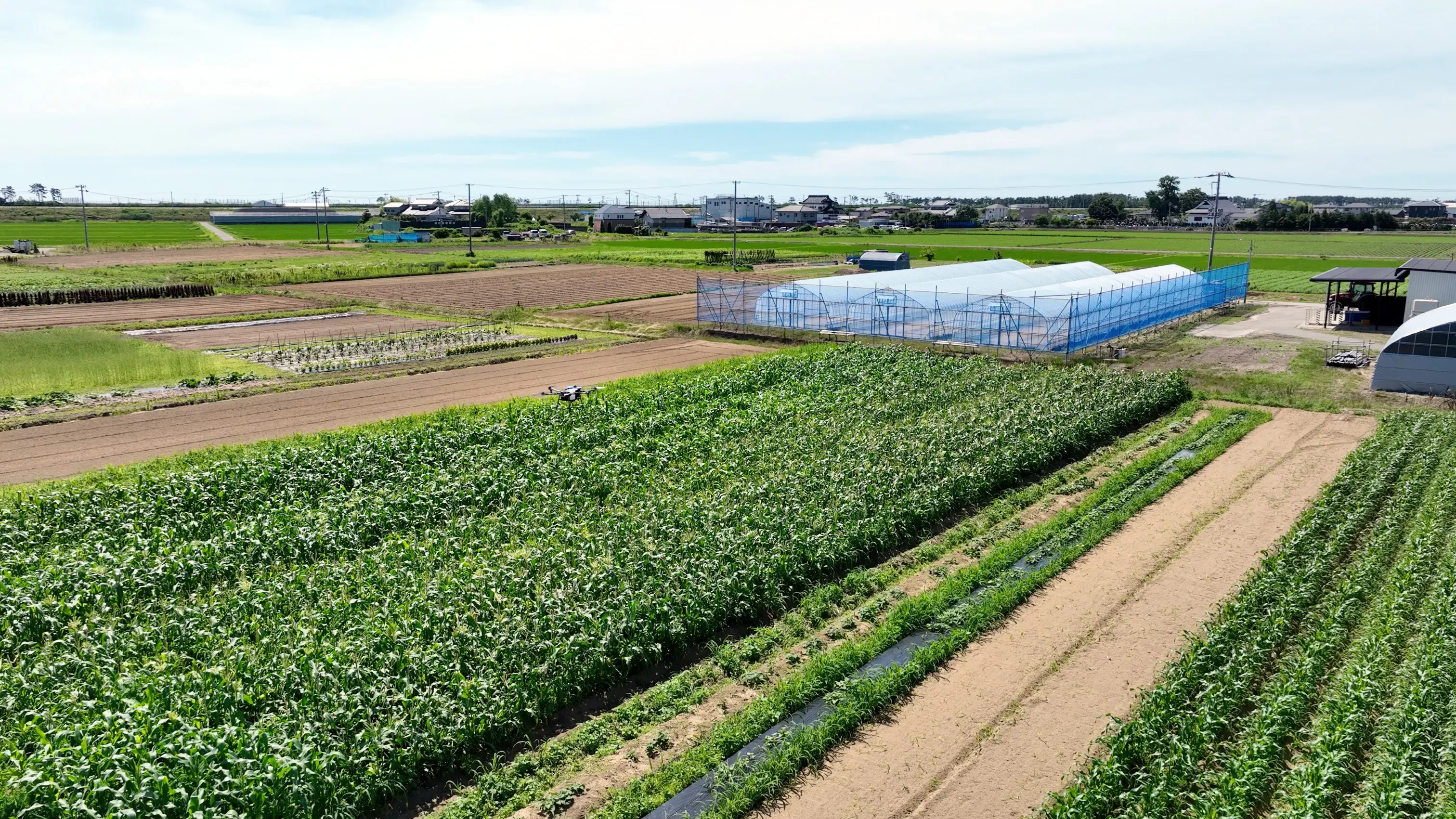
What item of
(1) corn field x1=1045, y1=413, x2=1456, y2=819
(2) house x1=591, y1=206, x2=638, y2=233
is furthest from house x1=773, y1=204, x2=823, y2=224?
(1) corn field x1=1045, y1=413, x2=1456, y2=819

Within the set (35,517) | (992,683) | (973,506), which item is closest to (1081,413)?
(973,506)

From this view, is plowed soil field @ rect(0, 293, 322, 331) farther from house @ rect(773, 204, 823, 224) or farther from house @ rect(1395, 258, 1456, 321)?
house @ rect(773, 204, 823, 224)

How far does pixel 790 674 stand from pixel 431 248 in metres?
92.7

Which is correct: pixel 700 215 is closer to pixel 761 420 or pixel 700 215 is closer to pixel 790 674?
pixel 761 420

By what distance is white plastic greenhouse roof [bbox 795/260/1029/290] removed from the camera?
42.8m

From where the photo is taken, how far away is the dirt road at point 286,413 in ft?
71.4

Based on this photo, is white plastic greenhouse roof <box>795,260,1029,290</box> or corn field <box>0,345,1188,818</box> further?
white plastic greenhouse roof <box>795,260,1029,290</box>

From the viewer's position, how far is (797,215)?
626ft

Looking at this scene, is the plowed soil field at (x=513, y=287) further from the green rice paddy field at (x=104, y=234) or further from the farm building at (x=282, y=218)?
the farm building at (x=282, y=218)

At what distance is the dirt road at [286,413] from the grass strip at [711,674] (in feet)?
52.1

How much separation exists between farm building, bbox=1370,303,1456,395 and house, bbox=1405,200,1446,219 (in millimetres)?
165917

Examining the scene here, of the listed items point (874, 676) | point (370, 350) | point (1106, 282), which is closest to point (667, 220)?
point (1106, 282)

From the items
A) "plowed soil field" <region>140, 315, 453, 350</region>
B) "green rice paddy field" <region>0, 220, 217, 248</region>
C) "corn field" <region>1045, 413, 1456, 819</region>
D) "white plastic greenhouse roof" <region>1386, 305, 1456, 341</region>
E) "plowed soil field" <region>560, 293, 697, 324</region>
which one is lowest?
"corn field" <region>1045, 413, 1456, 819</region>

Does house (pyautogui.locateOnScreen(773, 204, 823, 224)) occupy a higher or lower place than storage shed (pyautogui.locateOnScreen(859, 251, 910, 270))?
higher
